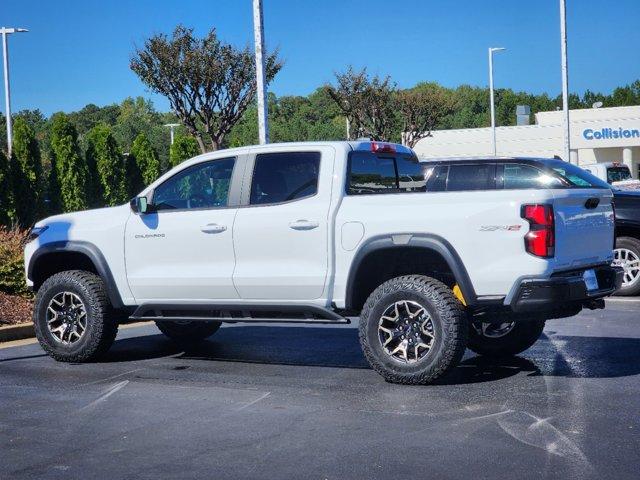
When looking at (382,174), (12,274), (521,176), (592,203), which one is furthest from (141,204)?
(521,176)

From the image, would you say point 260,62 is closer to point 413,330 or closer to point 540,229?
point 413,330

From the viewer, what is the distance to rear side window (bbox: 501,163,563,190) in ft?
39.6

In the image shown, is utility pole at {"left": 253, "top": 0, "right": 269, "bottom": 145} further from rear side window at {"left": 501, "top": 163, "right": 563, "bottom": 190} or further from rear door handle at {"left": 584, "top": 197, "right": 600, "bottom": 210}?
rear door handle at {"left": 584, "top": 197, "right": 600, "bottom": 210}

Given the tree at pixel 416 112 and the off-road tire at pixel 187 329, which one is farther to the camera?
the tree at pixel 416 112

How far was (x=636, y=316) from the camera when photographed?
1155 centimetres

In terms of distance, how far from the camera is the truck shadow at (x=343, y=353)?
8.28 metres

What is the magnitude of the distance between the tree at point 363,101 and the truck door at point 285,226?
147 feet

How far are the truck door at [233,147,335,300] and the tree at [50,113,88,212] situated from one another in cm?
2163

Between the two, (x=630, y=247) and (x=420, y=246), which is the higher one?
(x=420, y=246)

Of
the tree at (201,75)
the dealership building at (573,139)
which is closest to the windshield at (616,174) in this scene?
the tree at (201,75)

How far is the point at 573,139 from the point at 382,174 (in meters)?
52.1

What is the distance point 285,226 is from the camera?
27.1 feet

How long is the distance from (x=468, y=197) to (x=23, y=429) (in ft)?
12.1

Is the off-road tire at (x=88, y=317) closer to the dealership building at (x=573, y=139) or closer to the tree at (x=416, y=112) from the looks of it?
the dealership building at (x=573, y=139)
